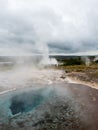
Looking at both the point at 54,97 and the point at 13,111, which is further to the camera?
the point at 54,97

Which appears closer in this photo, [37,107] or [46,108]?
[46,108]

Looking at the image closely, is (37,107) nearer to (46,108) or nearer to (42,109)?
(42,109)

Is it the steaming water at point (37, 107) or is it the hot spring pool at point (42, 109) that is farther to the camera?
the steaming water at point (37, 107)

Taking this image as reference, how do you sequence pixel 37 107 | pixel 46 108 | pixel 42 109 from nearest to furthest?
pixel 42 109
pixel 46 108
pixel 37 107

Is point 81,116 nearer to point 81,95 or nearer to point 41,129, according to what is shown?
point 41,129

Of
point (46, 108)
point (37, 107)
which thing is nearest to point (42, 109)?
point (46, 108)

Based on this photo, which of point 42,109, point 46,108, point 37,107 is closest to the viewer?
point 42,109

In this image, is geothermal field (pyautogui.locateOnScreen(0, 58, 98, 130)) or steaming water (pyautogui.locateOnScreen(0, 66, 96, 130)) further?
steaming water (pyautogui.locateOnScreen(0, 66, 96, 130))

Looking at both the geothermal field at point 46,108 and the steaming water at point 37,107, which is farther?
the steaming water at point 37,107

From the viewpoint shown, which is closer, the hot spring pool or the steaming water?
the hot spring pool

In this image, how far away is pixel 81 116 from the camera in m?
26.8

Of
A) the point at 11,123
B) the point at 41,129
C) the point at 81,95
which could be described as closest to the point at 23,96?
the point at 81,95

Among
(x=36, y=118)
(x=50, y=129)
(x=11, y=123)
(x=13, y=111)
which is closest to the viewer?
(x=50, y=129)

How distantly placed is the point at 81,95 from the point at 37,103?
940 cm
